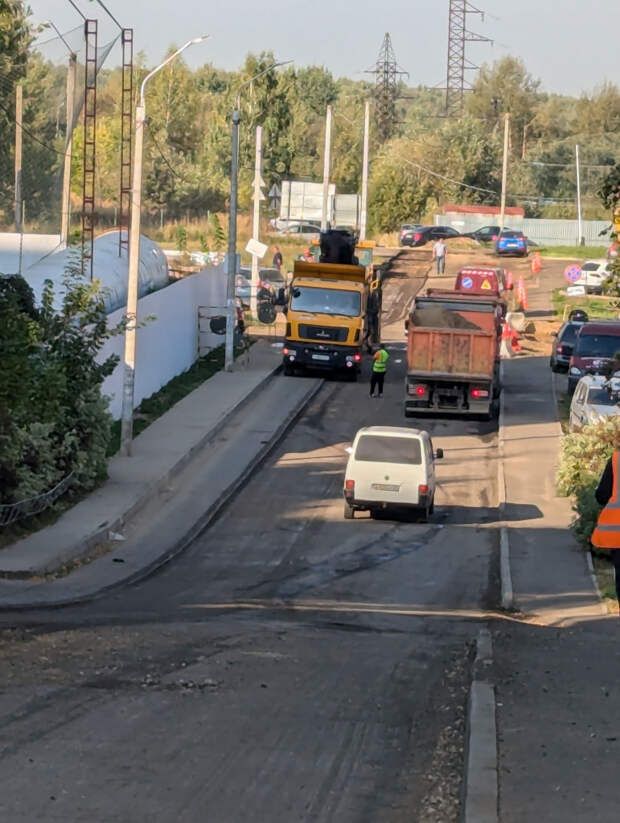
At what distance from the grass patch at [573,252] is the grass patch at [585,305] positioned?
53.9ft

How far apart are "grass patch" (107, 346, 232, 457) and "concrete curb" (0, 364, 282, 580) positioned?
59.6 inches

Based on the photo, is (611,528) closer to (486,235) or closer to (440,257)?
(440,257)

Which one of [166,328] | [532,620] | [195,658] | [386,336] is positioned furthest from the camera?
[386,336]

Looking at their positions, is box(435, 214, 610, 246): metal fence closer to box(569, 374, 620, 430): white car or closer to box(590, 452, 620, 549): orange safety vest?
box(569, 374, 620, 430): white car

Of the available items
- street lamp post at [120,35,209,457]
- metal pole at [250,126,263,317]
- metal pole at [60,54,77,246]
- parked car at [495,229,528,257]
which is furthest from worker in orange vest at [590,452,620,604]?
parked car at [495,229,528,257]

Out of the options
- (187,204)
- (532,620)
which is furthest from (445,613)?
(187,204)

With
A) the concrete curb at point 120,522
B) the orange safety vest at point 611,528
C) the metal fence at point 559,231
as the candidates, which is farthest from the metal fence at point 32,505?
the metal fence at point 559,231

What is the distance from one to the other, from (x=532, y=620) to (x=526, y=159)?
111948 millimetres

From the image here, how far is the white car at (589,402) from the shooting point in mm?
29719

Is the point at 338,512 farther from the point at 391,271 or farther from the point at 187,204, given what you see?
the point at 187,204

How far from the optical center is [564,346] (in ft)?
140

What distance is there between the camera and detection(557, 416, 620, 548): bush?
2195 cm

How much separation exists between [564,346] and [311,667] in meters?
32.3

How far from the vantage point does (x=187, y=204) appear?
302 ft
